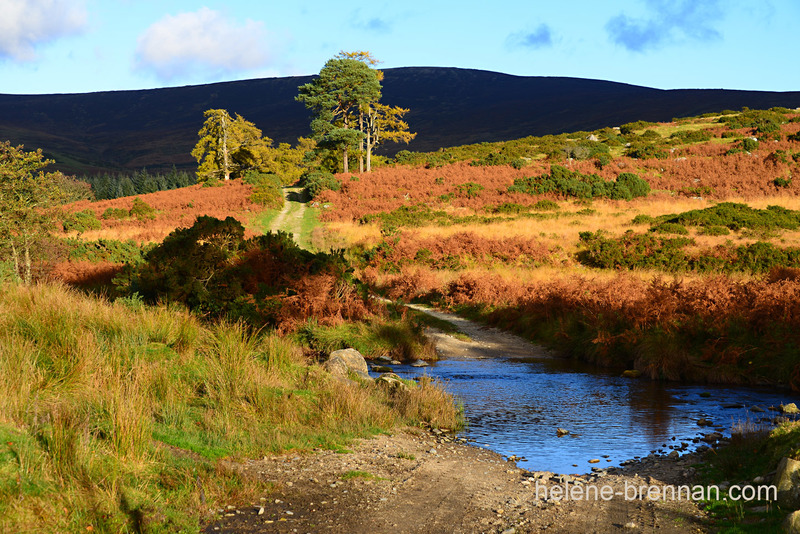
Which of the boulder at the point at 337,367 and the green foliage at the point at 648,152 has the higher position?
the green foliage at the point at 648,152

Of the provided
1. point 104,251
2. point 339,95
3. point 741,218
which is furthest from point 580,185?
point 104,251

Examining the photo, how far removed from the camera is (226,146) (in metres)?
55.6

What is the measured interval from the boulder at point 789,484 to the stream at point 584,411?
2147 millimetres

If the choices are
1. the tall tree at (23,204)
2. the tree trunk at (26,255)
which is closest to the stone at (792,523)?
the tall tree at (23,204)

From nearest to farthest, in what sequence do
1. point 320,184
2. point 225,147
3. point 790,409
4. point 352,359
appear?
point 790,409 < point 352,359 < point 320,184 < point 225,147

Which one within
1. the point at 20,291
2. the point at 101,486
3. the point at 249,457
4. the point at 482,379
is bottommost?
the point at 482,379

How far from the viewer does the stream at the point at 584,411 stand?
26.3 feet

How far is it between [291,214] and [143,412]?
32542 millimetres

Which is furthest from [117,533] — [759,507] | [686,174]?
[686,174]

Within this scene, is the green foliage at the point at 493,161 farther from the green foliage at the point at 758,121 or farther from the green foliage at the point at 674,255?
the green foliage at the point at 674,255

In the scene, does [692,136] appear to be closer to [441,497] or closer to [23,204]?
[23,204]

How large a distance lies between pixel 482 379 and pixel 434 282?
410 inches

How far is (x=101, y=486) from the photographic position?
203 inches

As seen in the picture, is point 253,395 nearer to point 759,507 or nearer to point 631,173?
point 759,507
